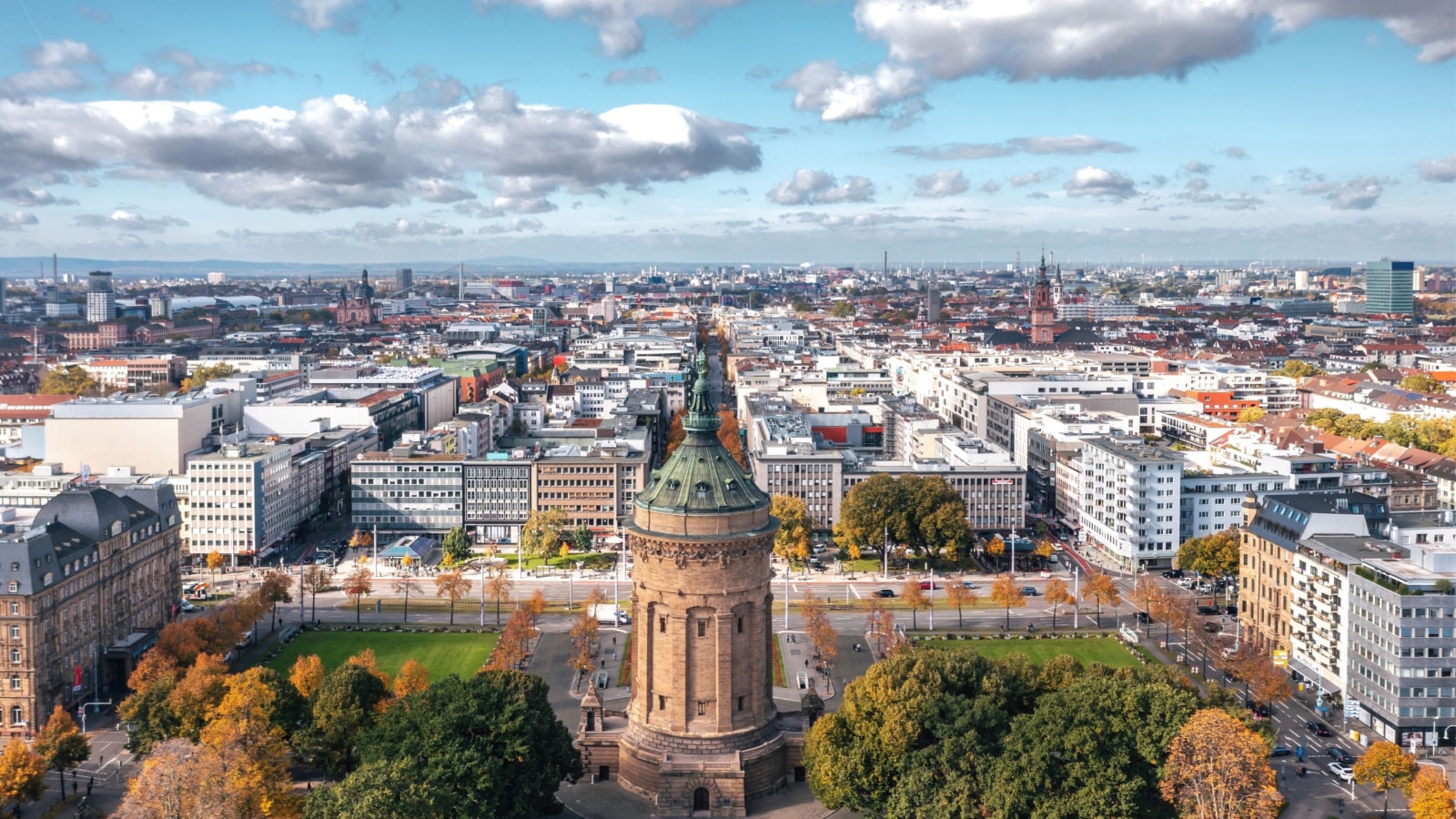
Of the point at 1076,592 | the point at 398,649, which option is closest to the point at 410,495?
the point at 398,649

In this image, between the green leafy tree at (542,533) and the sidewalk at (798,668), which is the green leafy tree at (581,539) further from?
the sidewalk at (798,668)

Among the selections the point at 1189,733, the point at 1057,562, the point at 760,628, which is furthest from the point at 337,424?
the point at 1189,733

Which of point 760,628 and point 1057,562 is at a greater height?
point 760,628

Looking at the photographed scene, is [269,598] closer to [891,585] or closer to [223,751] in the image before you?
[223,751]

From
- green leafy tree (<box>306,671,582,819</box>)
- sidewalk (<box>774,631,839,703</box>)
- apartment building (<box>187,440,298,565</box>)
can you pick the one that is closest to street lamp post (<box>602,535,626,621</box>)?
sidewalk (<box>774,631,839,703</box>)

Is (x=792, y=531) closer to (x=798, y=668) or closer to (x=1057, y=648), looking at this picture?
(x=798, y=668)

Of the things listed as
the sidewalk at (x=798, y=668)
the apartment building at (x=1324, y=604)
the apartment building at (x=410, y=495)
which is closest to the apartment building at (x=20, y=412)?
the apartment building at (x=410, y=495)
